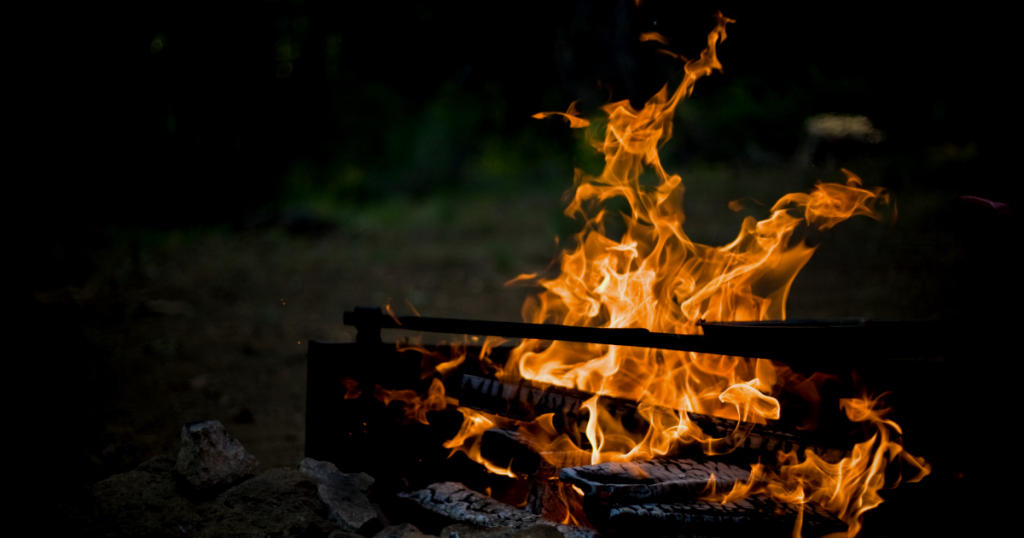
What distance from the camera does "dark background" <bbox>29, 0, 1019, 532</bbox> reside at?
409cm

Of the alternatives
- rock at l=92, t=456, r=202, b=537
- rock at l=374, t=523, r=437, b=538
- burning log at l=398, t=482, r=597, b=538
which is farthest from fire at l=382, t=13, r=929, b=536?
rock at l=92, t=456, r=202, b=537

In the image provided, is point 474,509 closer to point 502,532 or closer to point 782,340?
point 502,532

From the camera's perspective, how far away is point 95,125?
5.46m

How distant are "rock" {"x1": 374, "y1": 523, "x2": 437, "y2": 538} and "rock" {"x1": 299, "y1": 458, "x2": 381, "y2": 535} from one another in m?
0.08

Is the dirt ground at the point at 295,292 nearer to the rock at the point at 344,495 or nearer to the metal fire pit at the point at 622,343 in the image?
the metal fire pit at the point at 622,343

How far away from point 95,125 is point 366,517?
4515mm

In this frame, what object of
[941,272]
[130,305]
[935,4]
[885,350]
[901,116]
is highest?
[935,4]

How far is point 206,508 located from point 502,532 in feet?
3.68

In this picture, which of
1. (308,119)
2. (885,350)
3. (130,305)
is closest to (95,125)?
(308,119)

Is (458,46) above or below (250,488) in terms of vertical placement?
above

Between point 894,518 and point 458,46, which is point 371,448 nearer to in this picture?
point 894,518

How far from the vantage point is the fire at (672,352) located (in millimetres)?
2479

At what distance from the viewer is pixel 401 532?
2453 millimetres

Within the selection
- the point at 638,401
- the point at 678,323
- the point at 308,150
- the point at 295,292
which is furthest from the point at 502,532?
the point at 295,292
